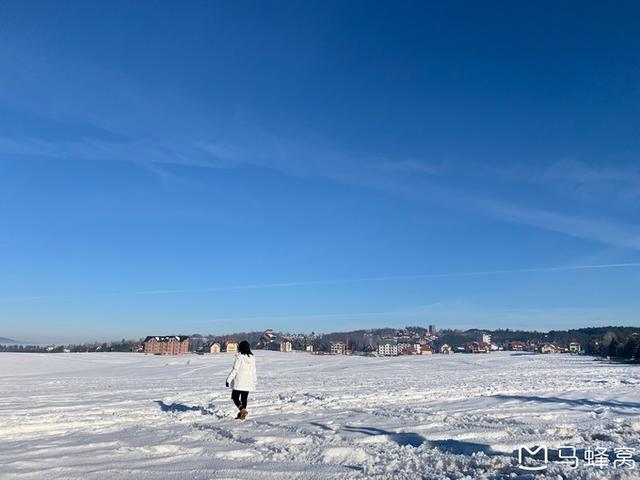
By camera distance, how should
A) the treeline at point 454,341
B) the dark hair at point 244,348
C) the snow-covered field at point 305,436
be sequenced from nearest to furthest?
the snow-covered field at point 305,436, the dark hair at point 244,348, the treeline at point 454,341

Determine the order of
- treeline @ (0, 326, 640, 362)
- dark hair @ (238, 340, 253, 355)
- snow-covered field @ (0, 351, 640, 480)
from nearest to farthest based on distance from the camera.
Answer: snow-covered field @ (0, 351, 640, 480)
dark hair @ (238, 340, 253, 355)
treeline @ (0, 326, 640, 362)

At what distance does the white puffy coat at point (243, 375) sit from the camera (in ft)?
33.8

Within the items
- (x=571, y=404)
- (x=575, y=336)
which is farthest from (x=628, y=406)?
(x=575, y=336)

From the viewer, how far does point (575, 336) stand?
617 ft

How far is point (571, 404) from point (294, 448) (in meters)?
8.85

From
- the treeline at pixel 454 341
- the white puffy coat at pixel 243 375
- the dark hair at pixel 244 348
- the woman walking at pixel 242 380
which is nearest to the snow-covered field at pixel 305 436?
the woman walking at pixel 242 380

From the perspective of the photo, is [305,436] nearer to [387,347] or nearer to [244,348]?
[244,348]

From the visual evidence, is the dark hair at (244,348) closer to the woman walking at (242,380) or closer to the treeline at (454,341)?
the woman walking at (242,380)

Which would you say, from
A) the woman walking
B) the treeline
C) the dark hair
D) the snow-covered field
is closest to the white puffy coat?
the woman walking

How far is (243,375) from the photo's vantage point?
34.1 feet

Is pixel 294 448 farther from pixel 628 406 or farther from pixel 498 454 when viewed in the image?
pixel 628 406

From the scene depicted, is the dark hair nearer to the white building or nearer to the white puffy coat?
the white puffy coat

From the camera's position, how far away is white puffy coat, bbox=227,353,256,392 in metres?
10.3

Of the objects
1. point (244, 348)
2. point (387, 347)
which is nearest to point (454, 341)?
point (387, 347)
